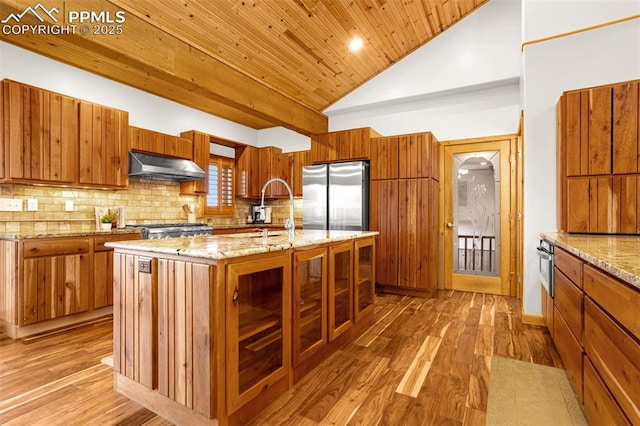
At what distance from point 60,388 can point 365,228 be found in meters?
3.66

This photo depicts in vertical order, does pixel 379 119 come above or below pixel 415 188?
above

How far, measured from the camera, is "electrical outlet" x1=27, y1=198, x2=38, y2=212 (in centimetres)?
335

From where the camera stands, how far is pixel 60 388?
2.05m

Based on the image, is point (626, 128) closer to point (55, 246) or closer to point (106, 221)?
point (55, 246)

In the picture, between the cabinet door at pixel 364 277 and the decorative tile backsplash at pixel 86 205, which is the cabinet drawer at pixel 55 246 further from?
the cabinet door at pixel 364 277

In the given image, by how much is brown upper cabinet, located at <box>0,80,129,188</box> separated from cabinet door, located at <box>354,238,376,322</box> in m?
3.01

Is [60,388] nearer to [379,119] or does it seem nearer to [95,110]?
[95,110]

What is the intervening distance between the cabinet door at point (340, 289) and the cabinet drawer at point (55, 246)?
258cm

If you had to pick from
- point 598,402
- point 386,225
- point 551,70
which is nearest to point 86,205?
point 386,225

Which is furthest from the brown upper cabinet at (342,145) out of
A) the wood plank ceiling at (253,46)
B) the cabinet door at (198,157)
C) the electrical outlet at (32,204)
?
the electrical outlet at (32,204)

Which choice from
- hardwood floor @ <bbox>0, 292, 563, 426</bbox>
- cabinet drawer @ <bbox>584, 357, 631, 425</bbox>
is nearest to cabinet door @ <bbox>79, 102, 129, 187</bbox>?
hardwood floor @ <bbox>0, 292, 563, 426</bbox>

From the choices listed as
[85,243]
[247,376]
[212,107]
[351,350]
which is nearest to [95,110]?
[85,243]

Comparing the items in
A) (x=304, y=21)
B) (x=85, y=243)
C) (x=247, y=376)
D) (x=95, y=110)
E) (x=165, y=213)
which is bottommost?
(x=247, y=376)

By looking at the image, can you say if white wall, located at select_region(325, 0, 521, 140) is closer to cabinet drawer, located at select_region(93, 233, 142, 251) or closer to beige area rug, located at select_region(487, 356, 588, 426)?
beige area rug, located at select_region(487, 356, 588, 426)
